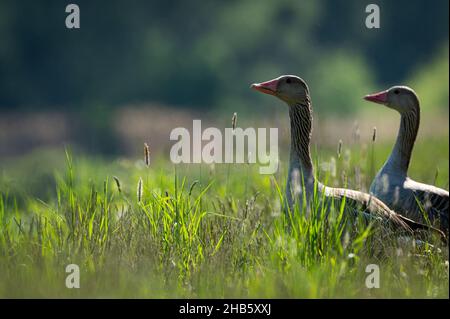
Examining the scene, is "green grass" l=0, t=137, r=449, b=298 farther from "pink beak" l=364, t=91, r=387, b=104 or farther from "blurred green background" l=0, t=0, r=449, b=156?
"blurred green background" l=0, t=0, r=449, b=156

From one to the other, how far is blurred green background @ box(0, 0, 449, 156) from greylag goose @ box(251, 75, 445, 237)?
26520mm

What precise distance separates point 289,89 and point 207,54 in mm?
35770

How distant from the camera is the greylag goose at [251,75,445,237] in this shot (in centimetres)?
603

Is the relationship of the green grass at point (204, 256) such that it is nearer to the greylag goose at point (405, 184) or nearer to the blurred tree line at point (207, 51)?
the greylag goose at point (405, 184)

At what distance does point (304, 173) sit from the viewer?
21.0ft

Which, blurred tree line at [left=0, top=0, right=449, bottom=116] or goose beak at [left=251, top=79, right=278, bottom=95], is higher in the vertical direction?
blurred tree line at [left=0, top=0, right=449, bottom=116]

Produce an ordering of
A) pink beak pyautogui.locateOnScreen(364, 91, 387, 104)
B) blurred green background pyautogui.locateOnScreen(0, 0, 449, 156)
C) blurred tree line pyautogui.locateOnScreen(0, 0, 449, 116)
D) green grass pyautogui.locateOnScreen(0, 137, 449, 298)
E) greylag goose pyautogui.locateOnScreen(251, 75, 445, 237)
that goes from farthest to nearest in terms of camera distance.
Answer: blurred tree line pyautogui.locateOnScreen(0, 0, 449, 116) < blurred green background pyautogui.locateOnScreen(0, 0, 449, 156) < pink beak pyautogui.locateOnScreen(364, 91, 387, 104) < greylag goose pyautogui.locateOnScreen(251, 75, 445, 237) < green grass pyautogui.locateOnScreen(0, 137, 449, 298)

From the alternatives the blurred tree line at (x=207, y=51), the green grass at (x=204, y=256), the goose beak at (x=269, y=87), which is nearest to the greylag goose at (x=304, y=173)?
the goose beak at (x=269, y=87)

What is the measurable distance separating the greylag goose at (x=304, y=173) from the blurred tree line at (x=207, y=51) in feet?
93.1

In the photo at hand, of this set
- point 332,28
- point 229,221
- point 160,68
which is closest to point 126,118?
point 160,68

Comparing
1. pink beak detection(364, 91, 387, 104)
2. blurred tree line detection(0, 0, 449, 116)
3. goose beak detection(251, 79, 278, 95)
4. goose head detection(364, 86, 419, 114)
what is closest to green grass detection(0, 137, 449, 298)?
goose beak detection(251, 79, 278, 95)

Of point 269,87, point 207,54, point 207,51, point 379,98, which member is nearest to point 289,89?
point 269,87

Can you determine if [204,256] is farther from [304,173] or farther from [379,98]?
[379,98]

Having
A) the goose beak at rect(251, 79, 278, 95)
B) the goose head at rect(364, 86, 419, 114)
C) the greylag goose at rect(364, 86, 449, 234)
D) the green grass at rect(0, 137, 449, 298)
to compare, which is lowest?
the green grass at rect(0, 137, 449, 298)
